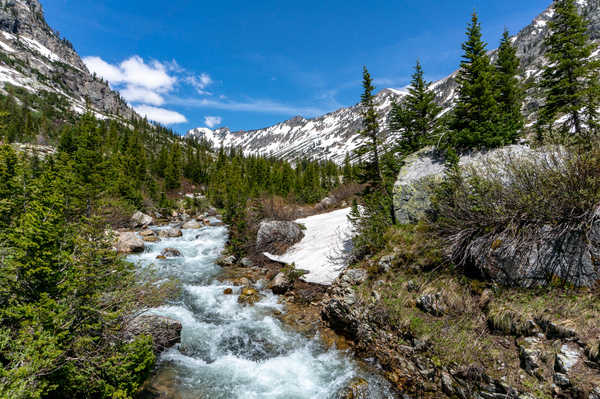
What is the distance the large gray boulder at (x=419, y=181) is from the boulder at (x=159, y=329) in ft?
34.9

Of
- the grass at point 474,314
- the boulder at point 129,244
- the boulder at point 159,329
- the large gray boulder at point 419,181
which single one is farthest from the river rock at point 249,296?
the boulder at point 129,244

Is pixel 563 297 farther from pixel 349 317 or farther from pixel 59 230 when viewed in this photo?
pixel 59 230

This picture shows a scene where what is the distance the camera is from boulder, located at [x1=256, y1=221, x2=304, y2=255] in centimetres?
1850

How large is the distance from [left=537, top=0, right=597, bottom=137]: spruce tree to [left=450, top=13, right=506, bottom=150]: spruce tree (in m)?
4.58

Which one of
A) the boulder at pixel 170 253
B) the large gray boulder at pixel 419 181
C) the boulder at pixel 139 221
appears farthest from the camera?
the boulder at pixel 139 221

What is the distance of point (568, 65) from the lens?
47.8 ft

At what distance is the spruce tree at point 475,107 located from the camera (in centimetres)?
1097

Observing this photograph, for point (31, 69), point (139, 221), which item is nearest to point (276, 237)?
point (139, 221)

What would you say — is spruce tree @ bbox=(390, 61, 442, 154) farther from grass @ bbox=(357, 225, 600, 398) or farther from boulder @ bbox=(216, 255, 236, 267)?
boulder @ bbox=(216, 255, 236, 267)

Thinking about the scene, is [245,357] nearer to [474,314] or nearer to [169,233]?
[474,314]

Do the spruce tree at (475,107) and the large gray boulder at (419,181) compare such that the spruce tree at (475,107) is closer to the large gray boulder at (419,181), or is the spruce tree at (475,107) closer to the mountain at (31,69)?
the large gray boulder at (419,181)

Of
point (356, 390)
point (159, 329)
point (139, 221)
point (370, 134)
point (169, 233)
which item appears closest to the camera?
point (356, 390)

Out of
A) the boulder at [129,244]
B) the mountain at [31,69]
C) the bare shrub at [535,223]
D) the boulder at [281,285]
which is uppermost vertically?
the mountain at [31,69]

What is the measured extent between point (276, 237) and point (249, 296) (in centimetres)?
622
